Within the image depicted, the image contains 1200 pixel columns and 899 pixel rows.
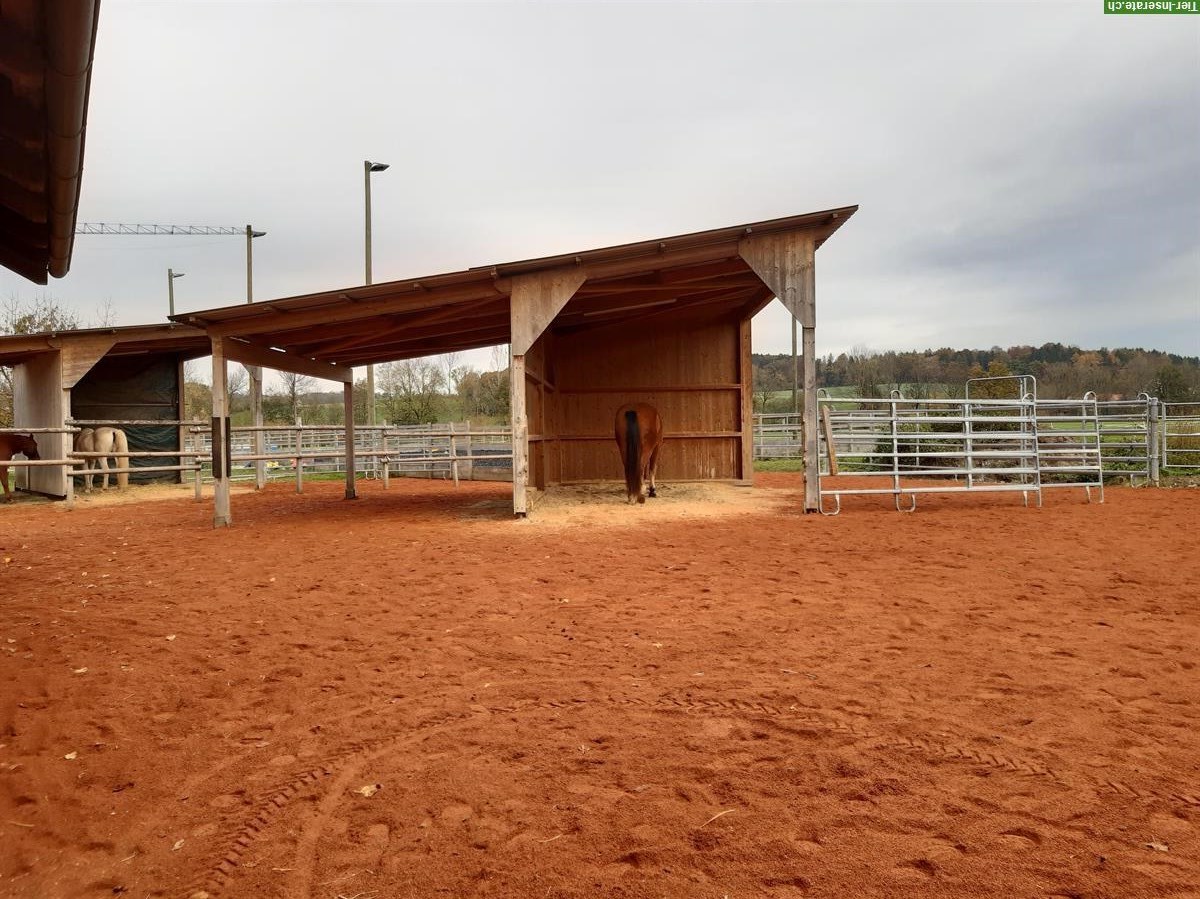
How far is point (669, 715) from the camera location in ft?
8.51

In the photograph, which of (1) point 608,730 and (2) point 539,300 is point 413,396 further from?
(1) point 608,730

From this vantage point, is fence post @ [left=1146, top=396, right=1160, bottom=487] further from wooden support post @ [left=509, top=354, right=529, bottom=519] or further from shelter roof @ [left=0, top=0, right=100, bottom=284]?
shelter roof @ [left=0, top=0, right=100, bottom=284]

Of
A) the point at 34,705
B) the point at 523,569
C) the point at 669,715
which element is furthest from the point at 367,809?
the point at 523,569

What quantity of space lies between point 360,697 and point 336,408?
132ft

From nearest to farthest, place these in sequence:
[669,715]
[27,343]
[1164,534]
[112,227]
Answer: [669,715] → [1164,534] → [27,343] → [112,227]

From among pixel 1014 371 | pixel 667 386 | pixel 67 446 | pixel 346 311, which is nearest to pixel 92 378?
pixel 67 446

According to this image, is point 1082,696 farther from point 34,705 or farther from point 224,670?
point 34,705

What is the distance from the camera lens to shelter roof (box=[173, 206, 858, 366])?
7.88 m

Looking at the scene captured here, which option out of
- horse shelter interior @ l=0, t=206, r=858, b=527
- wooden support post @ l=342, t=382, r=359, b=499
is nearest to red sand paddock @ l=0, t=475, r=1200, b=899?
horse shelter interior @ l=0, t=206, r=858, b=527

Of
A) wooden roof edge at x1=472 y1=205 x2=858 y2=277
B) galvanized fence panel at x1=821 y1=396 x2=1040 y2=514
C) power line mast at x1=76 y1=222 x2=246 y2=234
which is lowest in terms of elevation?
galvanized fence panel at x1=821 y1=396 x2=1040 y2=514

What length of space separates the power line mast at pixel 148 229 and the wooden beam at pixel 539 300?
44.7 metres

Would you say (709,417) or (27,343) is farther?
(709,417)

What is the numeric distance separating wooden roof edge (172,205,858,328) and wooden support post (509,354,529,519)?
110 cm

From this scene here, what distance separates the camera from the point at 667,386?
1260cm
